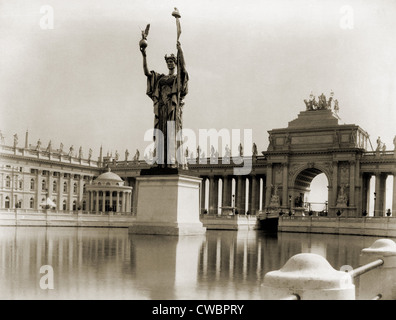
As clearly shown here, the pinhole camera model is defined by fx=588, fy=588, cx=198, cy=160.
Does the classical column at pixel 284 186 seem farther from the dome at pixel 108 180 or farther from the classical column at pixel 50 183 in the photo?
the classical column at pixel 50 183

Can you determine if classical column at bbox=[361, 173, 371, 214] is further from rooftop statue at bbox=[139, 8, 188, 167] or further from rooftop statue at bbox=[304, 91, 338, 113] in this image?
rooftop statue at bbox=[139, 8, 188, 167]

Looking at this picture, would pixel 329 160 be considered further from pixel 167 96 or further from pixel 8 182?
pixel 167 96

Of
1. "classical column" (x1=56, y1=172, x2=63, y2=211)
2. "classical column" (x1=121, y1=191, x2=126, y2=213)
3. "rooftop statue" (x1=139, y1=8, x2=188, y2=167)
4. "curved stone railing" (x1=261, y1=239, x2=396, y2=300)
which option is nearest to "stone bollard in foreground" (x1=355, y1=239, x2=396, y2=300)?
"curved stone railing" (x1=261, y1=239, x2=396, y2=300)

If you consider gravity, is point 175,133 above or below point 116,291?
above
